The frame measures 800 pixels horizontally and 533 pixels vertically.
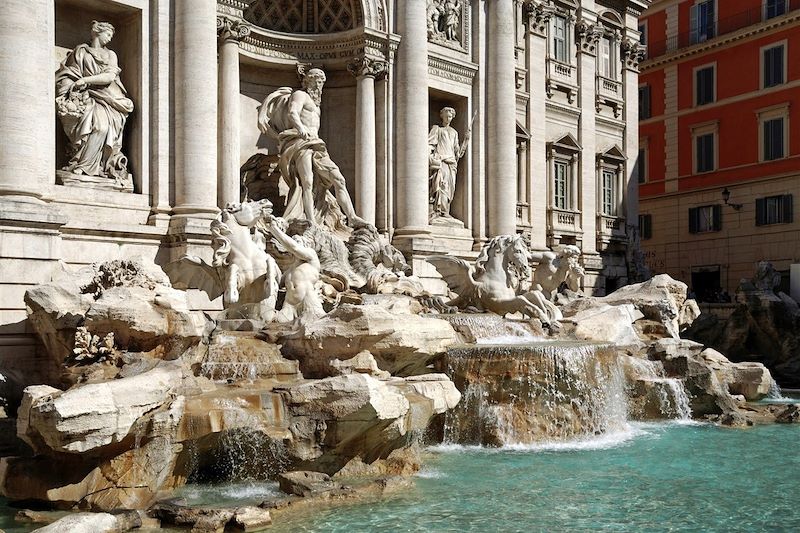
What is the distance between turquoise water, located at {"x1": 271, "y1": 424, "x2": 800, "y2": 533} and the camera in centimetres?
774

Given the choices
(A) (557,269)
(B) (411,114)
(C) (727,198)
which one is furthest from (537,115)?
(C) (727,198)

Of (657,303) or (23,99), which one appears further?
(657,303)

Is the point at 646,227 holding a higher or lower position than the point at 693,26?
lower

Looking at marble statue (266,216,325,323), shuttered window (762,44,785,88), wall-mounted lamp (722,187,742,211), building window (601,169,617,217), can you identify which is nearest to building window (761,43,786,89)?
shuttered window (762,44,785,88)

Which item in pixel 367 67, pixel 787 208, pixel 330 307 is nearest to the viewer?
pixel 330 307

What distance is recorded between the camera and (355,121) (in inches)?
734

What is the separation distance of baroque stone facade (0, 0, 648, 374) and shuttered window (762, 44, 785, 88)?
20.2 feet

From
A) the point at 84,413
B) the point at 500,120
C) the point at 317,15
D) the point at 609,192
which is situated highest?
the point at 317,15

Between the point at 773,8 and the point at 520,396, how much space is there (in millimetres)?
23906

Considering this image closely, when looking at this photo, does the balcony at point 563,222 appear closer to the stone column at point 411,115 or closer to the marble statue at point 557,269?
the stone column at point 411,115

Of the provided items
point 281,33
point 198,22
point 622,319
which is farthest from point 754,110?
point 198,22

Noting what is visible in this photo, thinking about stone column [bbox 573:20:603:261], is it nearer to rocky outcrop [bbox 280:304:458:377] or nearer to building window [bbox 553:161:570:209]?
building window [bbox 553:161:570:209]

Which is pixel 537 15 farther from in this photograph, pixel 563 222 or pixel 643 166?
pixel 643 166

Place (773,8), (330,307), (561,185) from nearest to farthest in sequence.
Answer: (330,307) < (561,185) < (773,8)
